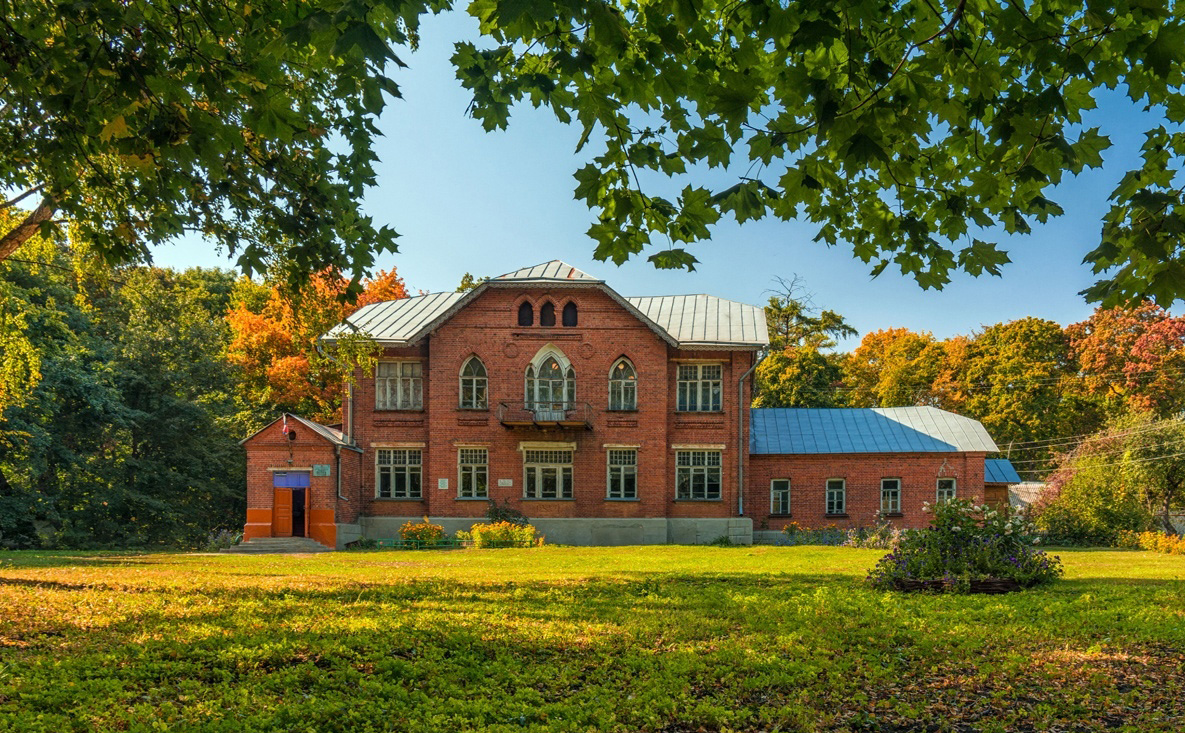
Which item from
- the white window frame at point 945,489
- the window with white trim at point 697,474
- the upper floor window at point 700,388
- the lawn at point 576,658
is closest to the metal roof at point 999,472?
the white window frame at point 945,489

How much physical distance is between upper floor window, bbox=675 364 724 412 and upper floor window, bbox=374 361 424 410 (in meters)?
9.29

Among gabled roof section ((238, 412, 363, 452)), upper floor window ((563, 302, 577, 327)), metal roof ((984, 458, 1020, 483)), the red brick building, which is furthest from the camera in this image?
metal roof ((984, 458, 1020, 483))

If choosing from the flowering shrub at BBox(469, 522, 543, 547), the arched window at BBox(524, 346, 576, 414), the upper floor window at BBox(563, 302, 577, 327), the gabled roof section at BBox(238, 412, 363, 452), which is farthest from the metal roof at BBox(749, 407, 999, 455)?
the gabled roof section at BBox(238, 412, 363, 452)

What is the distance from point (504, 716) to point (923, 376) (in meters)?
46.9

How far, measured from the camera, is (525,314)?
28.9m

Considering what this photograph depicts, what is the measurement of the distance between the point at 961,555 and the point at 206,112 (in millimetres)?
11378

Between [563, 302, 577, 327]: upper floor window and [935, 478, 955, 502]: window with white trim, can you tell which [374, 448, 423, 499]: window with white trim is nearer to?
[563, 302, 577, 327]: upper floor window

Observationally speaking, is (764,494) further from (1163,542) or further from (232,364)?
(232,364)

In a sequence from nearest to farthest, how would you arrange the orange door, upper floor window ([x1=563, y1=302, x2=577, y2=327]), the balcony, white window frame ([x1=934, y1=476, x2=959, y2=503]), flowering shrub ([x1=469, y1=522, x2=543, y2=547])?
1. flowering shrub ([x1=469, y1=522, x2=543, y2=547])
2. the orange door
3. the balcony
4. upper floor window ([x1=563, y1=302, x2=577, y2=327])
5. white window frame ([x1=934, y1=476, x2=959, y2=503])

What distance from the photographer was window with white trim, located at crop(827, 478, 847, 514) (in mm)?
30223

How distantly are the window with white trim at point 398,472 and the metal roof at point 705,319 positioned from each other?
31.3 ft

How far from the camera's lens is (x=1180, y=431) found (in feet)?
99.3

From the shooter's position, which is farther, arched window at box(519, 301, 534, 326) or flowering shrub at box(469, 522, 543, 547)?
arched window at box(519, 301, 534, 326)

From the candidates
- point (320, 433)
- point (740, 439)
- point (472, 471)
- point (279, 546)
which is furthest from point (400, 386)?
point (740, 439)
